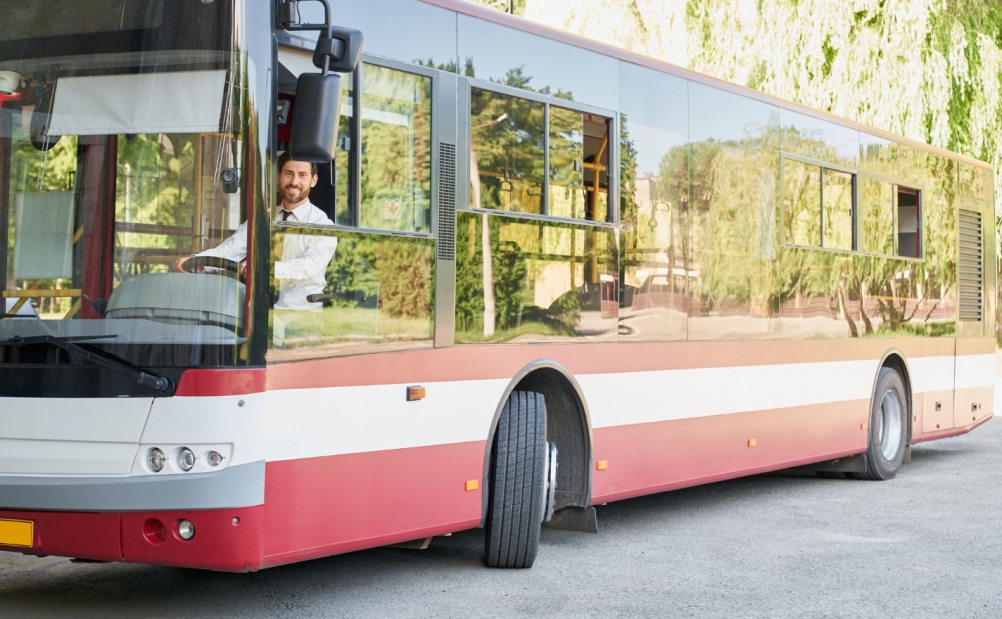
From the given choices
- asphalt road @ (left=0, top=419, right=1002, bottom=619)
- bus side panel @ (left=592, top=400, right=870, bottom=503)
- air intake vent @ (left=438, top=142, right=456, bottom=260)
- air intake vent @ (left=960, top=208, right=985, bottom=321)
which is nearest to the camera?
asphalt road @ (left=0, top=419, right=1002, bottom=619)

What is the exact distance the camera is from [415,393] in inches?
269

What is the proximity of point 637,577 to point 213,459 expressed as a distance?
2.99 meters

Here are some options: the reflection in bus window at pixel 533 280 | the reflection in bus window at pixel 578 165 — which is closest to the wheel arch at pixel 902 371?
the reflection in bus window at pixel 533 280

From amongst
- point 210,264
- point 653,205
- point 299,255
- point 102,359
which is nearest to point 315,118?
point 299,255

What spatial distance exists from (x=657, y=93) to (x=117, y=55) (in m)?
4.44

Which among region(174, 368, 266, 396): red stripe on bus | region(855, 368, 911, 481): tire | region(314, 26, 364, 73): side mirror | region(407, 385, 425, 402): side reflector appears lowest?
region(855, 368, 911, 481): tire

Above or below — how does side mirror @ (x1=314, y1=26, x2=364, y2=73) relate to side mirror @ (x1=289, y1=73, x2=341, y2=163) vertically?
above

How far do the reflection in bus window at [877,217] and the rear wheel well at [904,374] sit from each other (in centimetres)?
105

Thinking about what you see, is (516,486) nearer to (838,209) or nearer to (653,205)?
(653,205)

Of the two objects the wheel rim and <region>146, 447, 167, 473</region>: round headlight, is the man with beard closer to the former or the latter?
<region>146, 447, 167, 473</region>: round headlight

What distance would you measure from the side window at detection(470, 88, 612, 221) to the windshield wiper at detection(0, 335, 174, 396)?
7.70 ft

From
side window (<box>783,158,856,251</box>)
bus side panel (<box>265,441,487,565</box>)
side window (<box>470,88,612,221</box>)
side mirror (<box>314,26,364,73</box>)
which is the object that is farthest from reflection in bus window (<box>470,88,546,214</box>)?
side window (<box>783,158,856,251</box>)

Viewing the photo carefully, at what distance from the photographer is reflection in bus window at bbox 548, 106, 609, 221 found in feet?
26.3

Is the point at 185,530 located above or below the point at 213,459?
below
